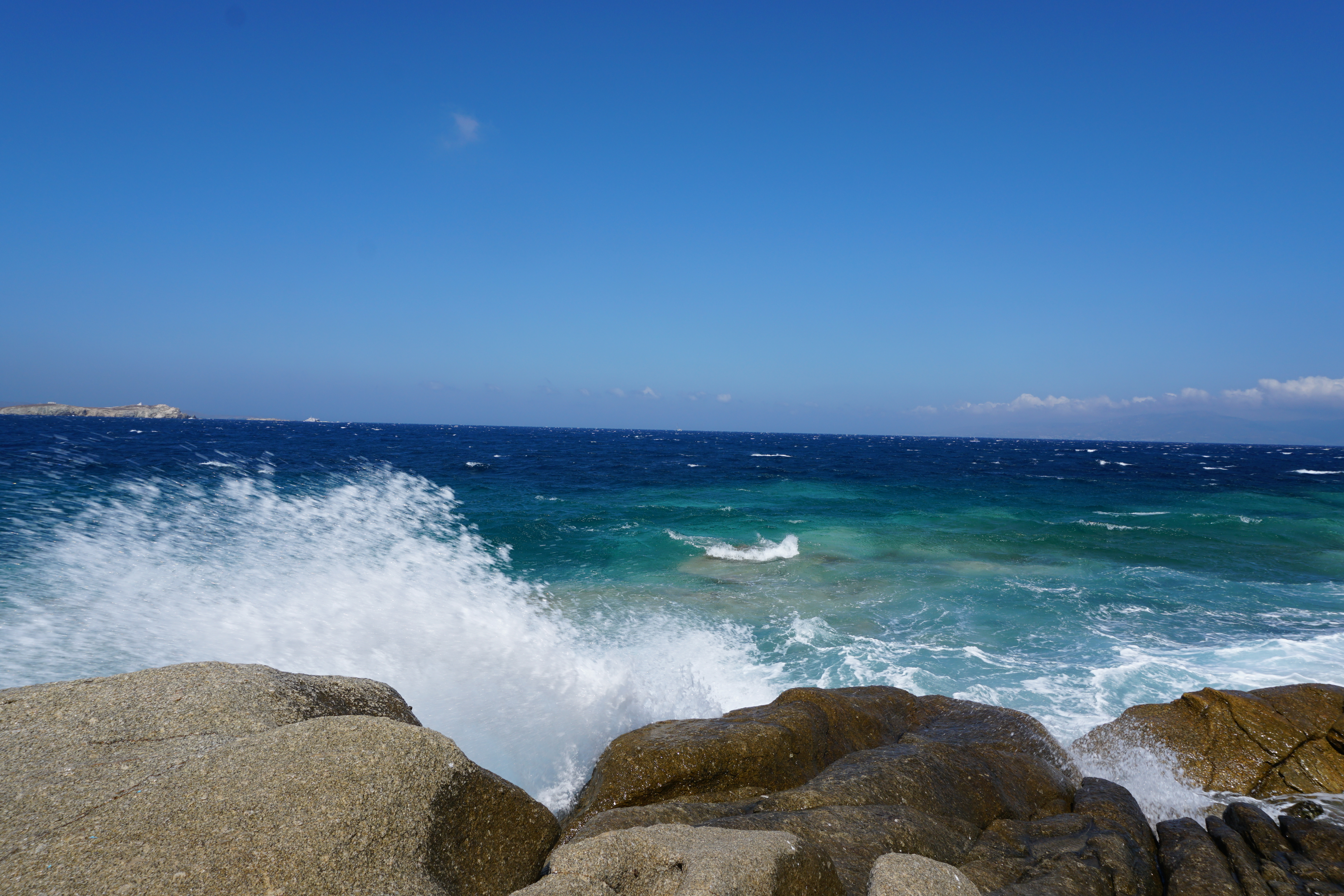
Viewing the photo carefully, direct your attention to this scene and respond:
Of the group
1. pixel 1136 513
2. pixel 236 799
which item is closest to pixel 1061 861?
pixel 236 799

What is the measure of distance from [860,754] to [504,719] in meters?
4.03

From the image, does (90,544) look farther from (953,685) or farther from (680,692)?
(953,685)

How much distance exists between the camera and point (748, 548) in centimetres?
1725

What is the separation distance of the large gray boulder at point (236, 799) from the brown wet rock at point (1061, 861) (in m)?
2.76

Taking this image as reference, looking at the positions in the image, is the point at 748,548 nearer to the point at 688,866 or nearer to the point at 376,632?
the point at 376,632

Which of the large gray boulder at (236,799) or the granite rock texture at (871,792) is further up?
the large gray boulder at (236,799)

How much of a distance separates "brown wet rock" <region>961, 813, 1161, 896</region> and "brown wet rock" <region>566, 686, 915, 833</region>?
1424mm

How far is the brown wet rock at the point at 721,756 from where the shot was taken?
15.7ft

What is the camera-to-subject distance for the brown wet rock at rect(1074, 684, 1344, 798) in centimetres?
631

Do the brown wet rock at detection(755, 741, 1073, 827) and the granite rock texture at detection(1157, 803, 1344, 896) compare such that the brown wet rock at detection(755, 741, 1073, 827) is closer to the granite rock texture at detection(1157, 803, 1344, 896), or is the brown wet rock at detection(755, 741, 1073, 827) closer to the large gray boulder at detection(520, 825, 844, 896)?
the granite rock texture at detection(1157, 803, 1344, 896)

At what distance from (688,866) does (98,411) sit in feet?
551

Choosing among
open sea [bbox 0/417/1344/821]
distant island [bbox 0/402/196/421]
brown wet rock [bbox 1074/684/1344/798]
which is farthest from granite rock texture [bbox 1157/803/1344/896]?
distant island [bbox 0/402/196/421]

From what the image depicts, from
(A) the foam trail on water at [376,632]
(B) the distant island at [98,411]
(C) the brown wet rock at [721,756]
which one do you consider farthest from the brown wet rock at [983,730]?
(B) the distant island at [98,411]

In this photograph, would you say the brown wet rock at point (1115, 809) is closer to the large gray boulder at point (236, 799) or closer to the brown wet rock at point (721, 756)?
the brown wet rock at point (721, 756)
